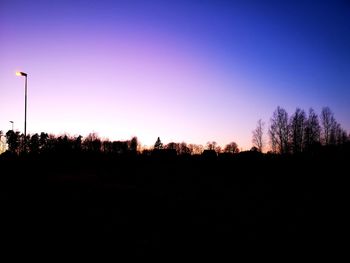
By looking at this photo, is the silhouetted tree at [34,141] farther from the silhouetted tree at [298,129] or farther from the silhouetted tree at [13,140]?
the silhouetted tree at [298,129]

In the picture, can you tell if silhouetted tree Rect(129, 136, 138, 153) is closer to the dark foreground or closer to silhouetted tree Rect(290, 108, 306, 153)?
silhouetted tree Rect(290, 108, 306, 153)

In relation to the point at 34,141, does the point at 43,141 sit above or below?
above

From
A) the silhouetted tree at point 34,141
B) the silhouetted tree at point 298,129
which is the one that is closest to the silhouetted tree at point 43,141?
the silhouetted tree at point 34,141

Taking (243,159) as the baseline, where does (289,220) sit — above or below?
below

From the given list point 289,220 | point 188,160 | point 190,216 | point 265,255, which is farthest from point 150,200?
point 188,160

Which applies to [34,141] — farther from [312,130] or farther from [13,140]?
[312,130]

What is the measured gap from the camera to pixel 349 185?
1680 cm

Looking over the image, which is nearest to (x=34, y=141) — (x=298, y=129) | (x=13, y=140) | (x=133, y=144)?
(x=13, y=140)

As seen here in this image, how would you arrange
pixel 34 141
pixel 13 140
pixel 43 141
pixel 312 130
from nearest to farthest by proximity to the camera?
1. pixel 312 130
2. pixel 13 140
3. pixel 34 141
4. pixel 43 141

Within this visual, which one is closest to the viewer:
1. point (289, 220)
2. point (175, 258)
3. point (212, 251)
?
point (175, 258)

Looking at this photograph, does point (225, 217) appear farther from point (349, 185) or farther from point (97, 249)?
point (349, 185)

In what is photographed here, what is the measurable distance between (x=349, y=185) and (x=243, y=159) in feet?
39.1

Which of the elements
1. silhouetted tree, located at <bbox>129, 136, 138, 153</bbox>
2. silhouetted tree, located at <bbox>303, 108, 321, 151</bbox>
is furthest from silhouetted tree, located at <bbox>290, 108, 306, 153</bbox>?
silhouetted tree, located at <bbox>129, 136, 138, 153</bbox>

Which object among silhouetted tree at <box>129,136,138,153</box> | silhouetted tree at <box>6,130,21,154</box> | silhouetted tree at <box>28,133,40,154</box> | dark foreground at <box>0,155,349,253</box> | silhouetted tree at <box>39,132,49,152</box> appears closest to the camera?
dark foreground at <box>0,155,349,253</box>
